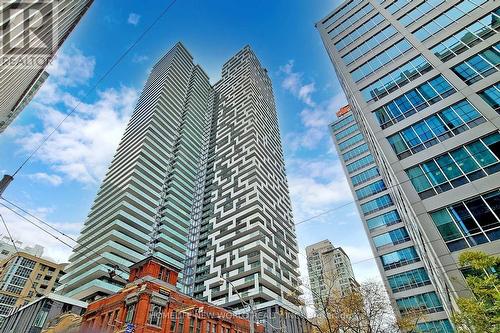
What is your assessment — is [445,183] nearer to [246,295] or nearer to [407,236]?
[407,236]

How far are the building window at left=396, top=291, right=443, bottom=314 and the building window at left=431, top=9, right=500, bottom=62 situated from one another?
30.2 meters

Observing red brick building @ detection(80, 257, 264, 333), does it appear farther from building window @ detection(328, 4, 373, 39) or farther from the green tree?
building window @ detection(328, 4, 373, 39)

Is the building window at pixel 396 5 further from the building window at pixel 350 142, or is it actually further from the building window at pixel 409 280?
the building window at pixel 409 280

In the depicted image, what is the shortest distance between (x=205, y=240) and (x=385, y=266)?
1723 inches

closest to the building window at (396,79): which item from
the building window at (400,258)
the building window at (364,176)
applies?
the building window at (400,258)

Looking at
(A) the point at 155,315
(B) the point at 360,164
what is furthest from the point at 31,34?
(B) the point at 360,164

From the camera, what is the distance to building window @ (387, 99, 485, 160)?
798 inches

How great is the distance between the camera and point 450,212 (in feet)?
59.7

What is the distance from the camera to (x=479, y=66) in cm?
2189

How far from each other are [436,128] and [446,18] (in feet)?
45.5

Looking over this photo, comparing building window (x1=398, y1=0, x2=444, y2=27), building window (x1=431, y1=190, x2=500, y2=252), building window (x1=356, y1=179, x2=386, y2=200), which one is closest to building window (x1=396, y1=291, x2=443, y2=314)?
building window (x1=356, y1=179, x2=386, y2=200)

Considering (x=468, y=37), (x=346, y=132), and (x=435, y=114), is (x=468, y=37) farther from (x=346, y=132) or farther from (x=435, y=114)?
(x=346, y=132)

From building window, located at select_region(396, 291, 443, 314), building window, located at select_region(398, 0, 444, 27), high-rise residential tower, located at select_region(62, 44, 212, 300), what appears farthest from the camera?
high-rise residential tower, located at select_region(62, 44, 212, 300)

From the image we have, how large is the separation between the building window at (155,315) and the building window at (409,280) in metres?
33.7
